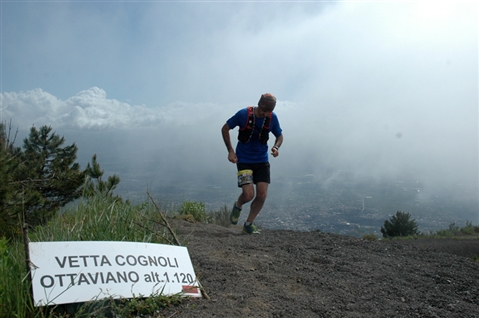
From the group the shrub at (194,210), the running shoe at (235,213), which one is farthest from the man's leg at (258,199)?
the shrub at (194,210)

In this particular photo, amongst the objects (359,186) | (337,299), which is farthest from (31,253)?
(359,186)

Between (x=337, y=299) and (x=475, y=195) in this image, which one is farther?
(x=475, y=195)

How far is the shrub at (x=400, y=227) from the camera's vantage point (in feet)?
34.7

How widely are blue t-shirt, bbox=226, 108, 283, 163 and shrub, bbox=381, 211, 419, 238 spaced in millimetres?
6238

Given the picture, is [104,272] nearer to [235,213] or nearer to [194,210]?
[235,213]

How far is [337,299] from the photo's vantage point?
312 cm

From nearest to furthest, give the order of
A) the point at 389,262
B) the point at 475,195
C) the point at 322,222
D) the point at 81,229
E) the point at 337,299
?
1. the point at 337,299
2. the point at 81,229
3. the point at 389,262
4. the point at 322,222
5. the point at 475,195

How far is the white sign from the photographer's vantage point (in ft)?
7.79

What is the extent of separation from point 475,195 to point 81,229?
3774 cm

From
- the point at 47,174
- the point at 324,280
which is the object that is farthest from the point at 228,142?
the point at 47,174

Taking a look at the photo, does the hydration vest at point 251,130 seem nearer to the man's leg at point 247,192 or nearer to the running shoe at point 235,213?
the man's leg at point 247,192

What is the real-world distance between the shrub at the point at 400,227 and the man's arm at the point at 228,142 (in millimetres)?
6572

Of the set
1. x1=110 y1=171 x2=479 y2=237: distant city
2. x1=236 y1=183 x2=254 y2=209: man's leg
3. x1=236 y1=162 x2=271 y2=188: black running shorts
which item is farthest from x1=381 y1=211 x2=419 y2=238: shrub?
x1=236 y1=183 x2=254 y2=209: man's leg

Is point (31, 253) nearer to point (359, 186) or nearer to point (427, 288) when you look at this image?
point (427, 288)
